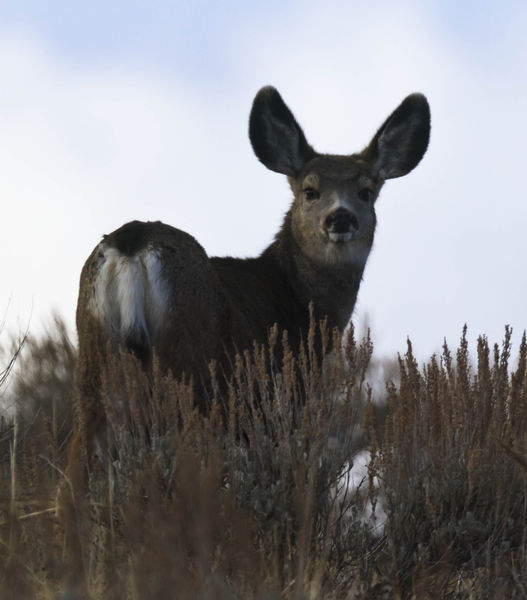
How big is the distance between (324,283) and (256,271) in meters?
0.49

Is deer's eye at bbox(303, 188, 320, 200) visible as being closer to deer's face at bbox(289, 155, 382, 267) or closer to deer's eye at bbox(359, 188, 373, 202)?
deer's face at bbox(289, 155, 382, 267)

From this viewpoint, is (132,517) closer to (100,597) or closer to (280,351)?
(100,597)

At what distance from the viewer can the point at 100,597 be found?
14.6ft

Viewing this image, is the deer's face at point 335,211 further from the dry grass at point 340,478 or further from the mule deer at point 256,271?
the dry grass at point 340,478

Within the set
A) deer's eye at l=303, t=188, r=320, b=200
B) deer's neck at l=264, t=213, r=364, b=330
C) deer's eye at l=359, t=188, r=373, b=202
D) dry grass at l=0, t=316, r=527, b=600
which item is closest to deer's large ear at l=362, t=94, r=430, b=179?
deer's eye at l=359, t=188, r=373, b=202

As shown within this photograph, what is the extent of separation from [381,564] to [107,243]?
7.20 feet

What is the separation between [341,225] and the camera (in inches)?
304

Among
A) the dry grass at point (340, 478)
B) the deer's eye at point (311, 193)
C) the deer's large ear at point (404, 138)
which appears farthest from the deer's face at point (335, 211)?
the dry grass at point (340, 478)

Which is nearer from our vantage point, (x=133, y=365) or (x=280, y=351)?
(x=133, y=365)

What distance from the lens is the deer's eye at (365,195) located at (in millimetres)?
8219

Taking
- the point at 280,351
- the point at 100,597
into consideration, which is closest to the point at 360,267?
the point at 280,351

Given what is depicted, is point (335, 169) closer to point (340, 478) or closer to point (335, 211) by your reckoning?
point (335, 211)

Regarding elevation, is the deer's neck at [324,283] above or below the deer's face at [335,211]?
Result: below

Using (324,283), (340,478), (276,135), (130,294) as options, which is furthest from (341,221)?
(340,478)
